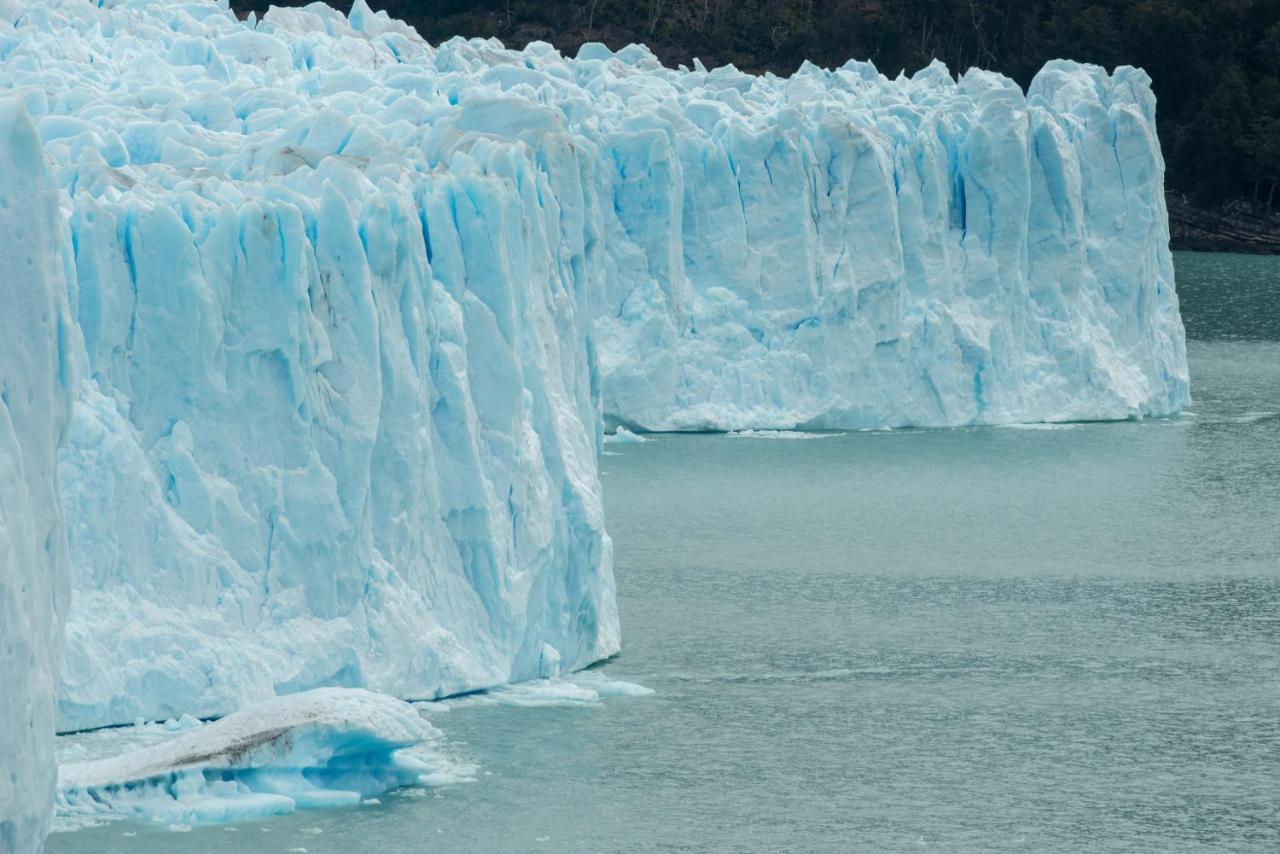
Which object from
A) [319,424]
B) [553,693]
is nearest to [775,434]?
[553,693]

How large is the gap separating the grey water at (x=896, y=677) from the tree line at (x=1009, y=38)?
89.5 feet

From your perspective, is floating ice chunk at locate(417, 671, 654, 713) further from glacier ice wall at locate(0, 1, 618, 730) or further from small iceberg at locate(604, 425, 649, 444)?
small iceberg at locate(604, 425, 649, 444)

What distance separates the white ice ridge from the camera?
26.4 feet

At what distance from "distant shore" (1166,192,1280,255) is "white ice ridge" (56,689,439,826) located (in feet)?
125

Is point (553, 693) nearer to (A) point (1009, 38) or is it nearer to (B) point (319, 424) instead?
(B) point (319, 424)

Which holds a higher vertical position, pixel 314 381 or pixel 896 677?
pixel 314 381

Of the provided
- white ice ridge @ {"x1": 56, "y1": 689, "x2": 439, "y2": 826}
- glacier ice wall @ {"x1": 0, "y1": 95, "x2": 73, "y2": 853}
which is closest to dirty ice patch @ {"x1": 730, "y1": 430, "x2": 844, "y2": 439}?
white ice ridge @ {"x1": 56, "y1": 689, "x2": 439, "y2": 826}

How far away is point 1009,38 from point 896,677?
129ft

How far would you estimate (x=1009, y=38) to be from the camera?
48719 mm

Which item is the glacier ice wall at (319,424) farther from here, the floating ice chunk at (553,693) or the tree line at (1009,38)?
the tree line at (1009,38)

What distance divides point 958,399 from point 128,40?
802 cm

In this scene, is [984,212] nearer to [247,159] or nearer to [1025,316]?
[1025,316]

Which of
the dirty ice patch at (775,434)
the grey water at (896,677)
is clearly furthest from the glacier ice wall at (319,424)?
the dirty ice patch at (775,434)

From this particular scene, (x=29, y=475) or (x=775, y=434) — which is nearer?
(x=29, y=475)
